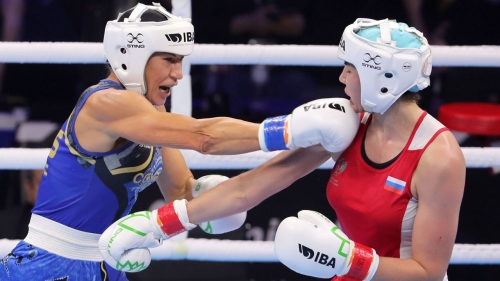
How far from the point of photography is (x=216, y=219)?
241 cm

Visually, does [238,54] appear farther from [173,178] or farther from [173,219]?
[173,219]

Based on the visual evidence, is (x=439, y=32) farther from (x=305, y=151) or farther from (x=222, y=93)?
(x=305, y=151)

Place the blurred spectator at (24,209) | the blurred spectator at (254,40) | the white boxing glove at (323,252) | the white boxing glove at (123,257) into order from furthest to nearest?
1. the blurred spectator at (254,40)
2. the blurred spectator at (24,209)
3. the white boxing glove at (123,257)
4. the white boxing glove at (323,252)

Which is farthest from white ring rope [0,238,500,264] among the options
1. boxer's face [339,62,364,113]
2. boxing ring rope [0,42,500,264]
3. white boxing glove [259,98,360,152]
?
boxer's face [339,62,364,113]

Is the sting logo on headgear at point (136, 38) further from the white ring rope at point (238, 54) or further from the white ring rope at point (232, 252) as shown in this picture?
the white ring rope at point (232, 252)

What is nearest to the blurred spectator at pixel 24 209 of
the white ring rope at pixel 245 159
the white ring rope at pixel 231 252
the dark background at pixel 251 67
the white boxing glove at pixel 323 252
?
the dark background at pixel 251 67

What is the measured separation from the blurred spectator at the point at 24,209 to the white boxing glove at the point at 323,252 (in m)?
1.87

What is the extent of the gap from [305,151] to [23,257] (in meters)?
0.99

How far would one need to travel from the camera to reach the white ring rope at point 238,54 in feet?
9.71

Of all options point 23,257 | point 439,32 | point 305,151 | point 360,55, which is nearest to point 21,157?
point 23,257

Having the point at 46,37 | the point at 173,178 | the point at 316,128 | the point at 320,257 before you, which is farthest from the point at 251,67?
the point at 320,257

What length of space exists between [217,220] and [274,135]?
0.49 metres

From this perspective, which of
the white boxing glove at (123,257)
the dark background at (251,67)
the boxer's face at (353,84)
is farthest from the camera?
the dark background at (251,67)

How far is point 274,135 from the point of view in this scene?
7.22 feet
